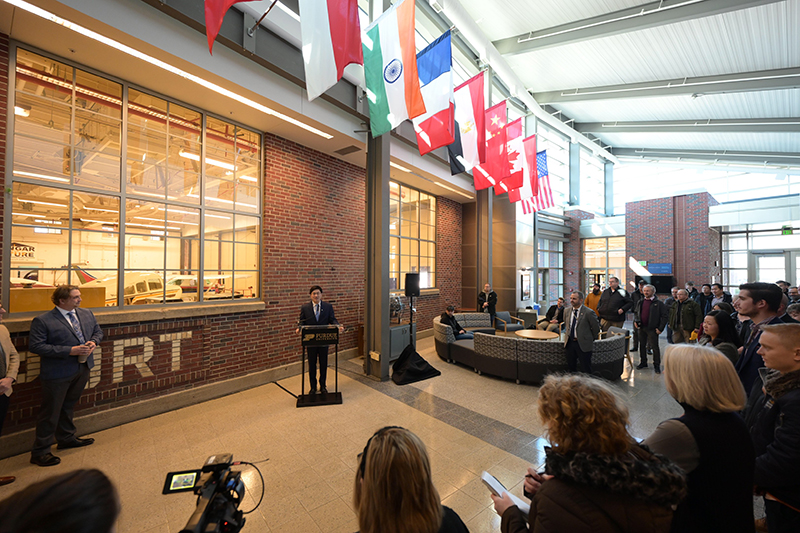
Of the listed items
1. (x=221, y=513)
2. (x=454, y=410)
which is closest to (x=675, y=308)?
(x=454, y=410)

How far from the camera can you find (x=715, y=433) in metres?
1.39

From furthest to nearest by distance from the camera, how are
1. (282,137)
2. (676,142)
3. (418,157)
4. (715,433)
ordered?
(676,142) → (418,157) → (282,137) → (715,433)

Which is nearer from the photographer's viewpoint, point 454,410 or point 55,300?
point 55,300

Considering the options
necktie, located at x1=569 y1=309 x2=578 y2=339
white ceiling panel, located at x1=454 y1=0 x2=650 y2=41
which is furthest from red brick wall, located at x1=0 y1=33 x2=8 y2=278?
white ceiling panel, located at x1=454 y1=0 x2=650 y2=41

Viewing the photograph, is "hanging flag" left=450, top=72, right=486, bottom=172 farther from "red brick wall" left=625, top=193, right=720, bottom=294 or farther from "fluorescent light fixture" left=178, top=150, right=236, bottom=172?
"red brick wall" left=625, top=193, right=720, bottom=294

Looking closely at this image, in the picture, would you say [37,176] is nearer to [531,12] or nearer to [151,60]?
[151,60]

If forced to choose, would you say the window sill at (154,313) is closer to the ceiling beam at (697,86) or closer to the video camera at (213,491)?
the video camera at (213,491)

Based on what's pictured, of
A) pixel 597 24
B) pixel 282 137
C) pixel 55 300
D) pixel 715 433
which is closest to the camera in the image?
pixel 715 433

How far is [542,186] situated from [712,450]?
9752mm

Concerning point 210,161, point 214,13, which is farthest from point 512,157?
point 214,13

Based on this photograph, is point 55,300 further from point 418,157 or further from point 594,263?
point 594,263

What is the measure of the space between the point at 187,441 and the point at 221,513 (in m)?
3.40

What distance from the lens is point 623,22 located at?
7.23m

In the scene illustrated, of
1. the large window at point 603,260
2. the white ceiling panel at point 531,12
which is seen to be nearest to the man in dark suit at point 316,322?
the white ceiling panel at point 531,12
